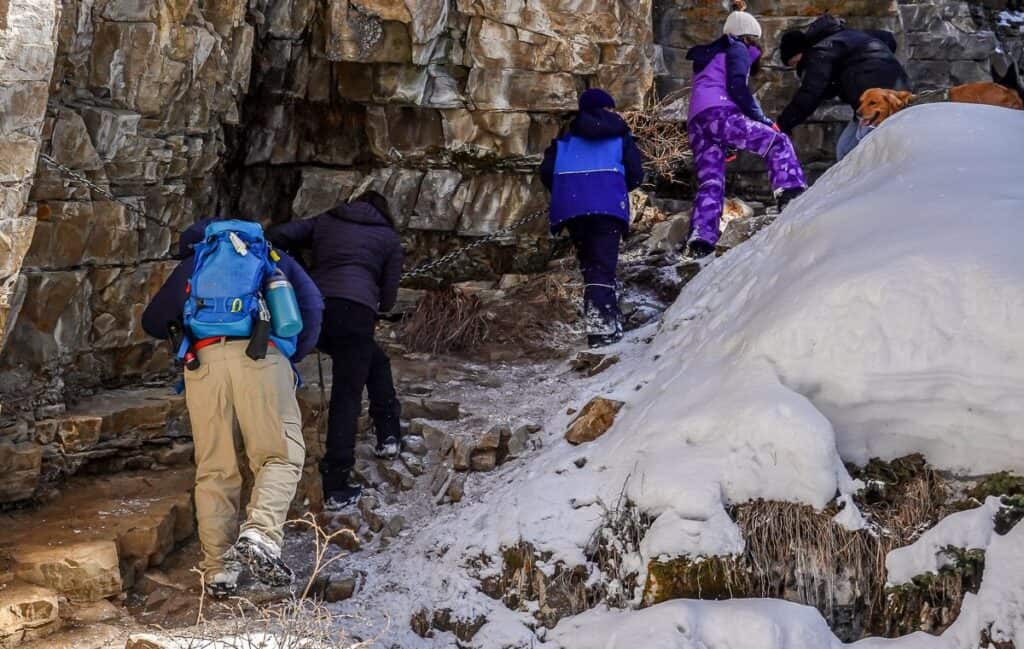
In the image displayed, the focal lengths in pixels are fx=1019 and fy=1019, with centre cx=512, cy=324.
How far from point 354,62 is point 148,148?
2.75 meters

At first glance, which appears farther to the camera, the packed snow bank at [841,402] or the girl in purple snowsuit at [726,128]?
the girl in purple snowsuit at [726,128]

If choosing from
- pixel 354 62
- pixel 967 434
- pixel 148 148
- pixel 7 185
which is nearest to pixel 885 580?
pixel 967 434

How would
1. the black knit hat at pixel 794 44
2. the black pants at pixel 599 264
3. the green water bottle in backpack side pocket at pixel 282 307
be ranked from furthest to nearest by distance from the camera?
the black knit hat at pixel 794 44
the black pants at pixel 599 264
the green water bottle in backpack side pocket at pixel 282 307

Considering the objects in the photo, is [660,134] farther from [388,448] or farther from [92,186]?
[92,186]

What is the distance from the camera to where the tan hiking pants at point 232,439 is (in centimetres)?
570

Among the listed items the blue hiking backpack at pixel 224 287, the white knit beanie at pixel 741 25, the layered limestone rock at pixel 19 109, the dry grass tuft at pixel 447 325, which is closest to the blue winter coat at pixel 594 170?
the dry grass tuft at pixel 447 325

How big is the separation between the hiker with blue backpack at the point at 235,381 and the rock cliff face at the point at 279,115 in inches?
50.9

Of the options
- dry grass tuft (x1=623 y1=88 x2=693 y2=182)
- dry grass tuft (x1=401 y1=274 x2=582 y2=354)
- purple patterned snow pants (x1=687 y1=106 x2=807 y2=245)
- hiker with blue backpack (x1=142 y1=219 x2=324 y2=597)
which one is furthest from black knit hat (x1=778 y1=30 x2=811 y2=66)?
hiker with blue backpack (x1=142 y1=219 x2=324 y2=597)

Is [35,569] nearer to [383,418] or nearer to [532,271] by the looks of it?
[383,418]

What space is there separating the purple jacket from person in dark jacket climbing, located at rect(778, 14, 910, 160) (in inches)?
33.8

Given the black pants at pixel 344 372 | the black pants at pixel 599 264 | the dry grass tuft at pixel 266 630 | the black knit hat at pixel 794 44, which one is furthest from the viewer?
the black knit hat at pixel 794 44

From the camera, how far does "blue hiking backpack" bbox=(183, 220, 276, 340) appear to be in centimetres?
565

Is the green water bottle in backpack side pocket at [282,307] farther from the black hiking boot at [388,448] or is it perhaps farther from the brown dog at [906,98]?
the brown dog at [906,98]

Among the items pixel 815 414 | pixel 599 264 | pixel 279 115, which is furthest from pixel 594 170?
pixel 279 115
